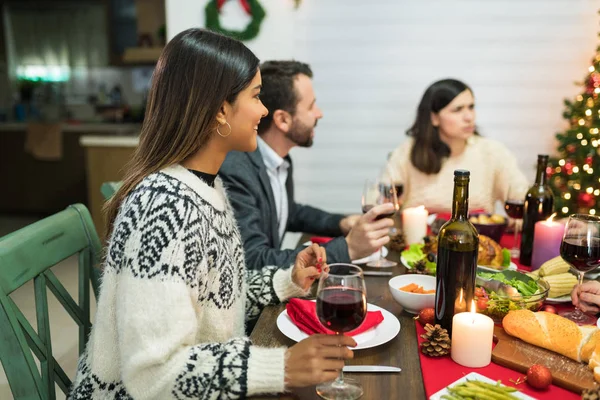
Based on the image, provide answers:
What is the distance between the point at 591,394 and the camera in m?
0.83

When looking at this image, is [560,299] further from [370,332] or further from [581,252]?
[370,332]

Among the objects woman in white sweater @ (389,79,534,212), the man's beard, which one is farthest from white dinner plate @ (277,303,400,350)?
woman in white sweater @ (389,79,534,212)

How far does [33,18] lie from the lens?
7113mm

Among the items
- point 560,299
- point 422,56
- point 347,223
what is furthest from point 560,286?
point 422,56

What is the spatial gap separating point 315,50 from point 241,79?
2843 millimetres

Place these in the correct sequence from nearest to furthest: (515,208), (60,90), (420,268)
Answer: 1. (420,268)
2. (515,208)
3. (60,90)

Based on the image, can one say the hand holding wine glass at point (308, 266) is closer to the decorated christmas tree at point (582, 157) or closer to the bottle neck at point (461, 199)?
the bottle neck at point (461, 199)

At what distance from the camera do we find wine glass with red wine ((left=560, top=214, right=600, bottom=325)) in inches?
46.4

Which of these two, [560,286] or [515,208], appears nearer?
[560,286]

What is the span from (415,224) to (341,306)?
0.94 meters

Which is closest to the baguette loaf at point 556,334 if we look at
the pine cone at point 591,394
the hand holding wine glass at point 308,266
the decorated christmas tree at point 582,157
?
the pine cone at point 591,394

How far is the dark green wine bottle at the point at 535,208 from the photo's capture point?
1645 millimetres

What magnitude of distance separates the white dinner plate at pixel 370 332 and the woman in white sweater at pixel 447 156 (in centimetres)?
190

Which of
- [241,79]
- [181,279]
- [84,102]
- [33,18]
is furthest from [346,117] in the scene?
[33,18]
